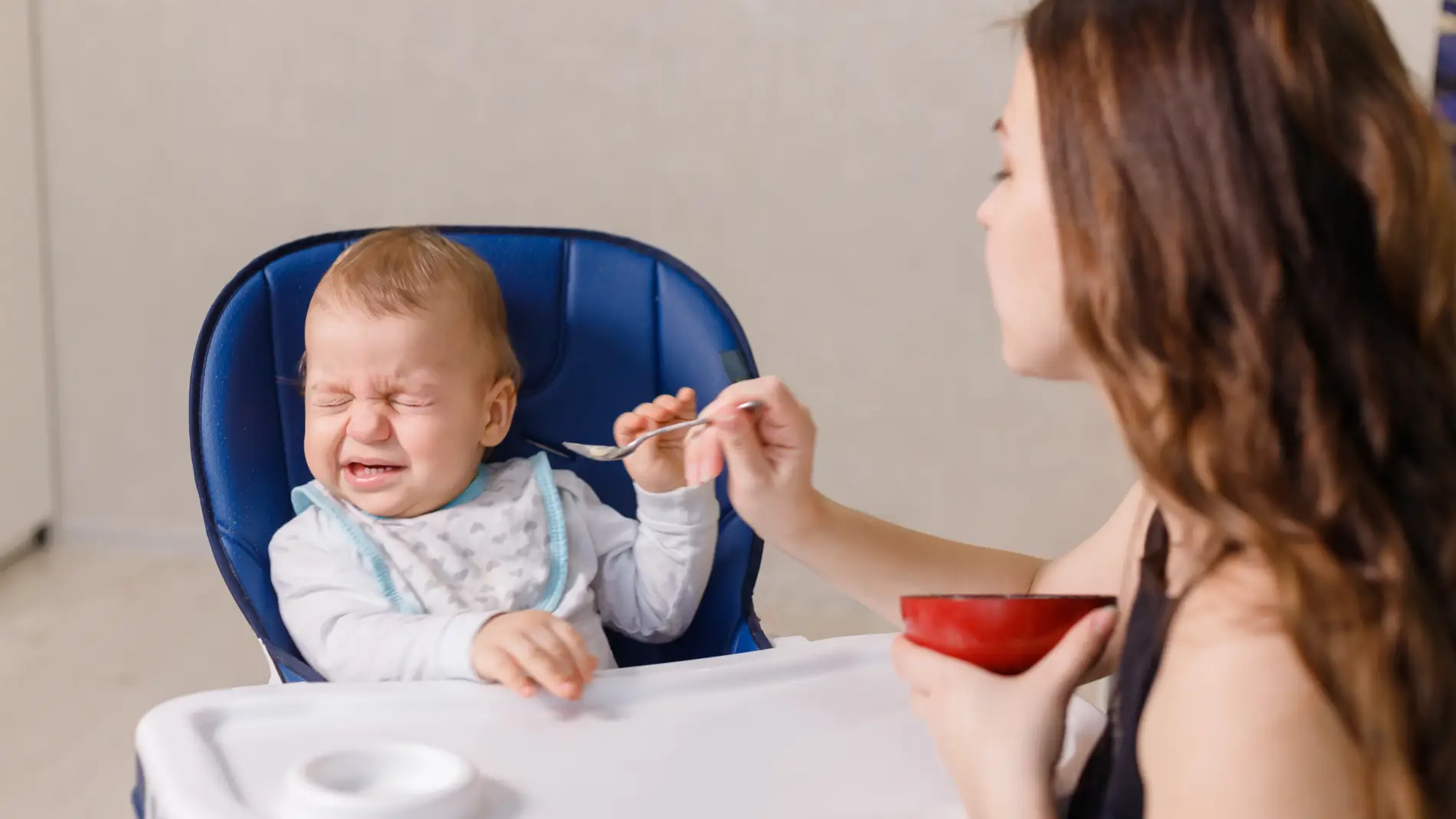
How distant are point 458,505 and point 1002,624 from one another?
634mm

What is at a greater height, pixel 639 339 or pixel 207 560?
pixel 639 339

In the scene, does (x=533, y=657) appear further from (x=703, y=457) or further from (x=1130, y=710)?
(x=1130, y=710)

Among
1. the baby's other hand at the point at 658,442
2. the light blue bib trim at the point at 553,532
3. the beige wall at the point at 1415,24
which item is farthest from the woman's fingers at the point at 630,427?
the beige wall at the point at 1415,24

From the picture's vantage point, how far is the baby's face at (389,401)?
123 centimetres

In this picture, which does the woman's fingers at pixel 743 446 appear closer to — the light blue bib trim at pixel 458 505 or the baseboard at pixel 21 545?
the light blue bib trim at pixel 458 505

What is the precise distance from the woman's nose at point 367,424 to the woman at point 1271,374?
67 cm

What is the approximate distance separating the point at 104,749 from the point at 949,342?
59.7 inches

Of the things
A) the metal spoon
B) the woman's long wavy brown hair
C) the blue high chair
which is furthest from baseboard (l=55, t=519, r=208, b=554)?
the woman's long wavy brown hair

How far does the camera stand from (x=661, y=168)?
94.4 inches

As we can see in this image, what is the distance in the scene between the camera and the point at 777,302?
2443 mm

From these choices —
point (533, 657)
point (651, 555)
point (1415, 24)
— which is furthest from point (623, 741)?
point (1415, 24)

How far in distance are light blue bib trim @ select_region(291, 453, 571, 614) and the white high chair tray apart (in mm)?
249

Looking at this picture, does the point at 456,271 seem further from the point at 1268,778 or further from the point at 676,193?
the point at 676,193

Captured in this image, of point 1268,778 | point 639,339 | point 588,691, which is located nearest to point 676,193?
point 639,339
